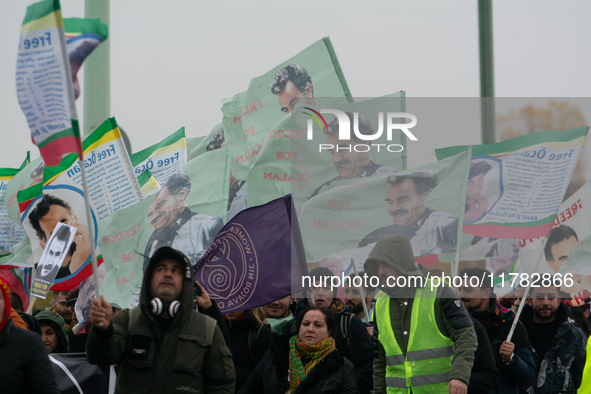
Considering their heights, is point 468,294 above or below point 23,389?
above

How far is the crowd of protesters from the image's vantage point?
3.96 metres

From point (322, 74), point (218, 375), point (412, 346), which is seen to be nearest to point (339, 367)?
point (412, 346)

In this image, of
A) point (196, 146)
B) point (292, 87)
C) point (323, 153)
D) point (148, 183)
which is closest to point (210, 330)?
point (323, 153)

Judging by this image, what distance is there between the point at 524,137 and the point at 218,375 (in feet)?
14.6

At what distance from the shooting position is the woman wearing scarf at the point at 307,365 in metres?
4.98

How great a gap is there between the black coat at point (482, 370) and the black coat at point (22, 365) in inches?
110

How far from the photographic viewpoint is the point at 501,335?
19.5ft

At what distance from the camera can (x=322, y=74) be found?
32.4 ft

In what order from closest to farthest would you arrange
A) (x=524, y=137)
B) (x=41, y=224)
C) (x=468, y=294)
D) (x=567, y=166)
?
(x=468, y=294) < (x=567, y=166) < (x=524, y=137) < (x=41, y=224)

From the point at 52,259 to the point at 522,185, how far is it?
202 inches

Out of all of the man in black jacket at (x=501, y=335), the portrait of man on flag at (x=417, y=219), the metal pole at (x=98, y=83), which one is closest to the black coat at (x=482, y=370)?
the man in black jacket at (x=501, y=335)

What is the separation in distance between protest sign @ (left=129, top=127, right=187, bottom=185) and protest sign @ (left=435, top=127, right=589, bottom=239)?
14.6 feet

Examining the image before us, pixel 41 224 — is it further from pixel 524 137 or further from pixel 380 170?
pixel 524 137

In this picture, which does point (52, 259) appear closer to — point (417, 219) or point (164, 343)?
point (417, 219)
